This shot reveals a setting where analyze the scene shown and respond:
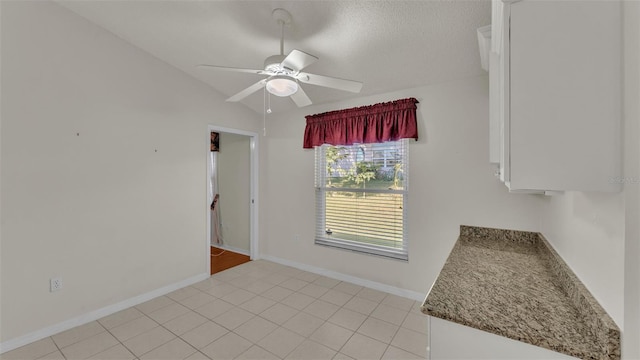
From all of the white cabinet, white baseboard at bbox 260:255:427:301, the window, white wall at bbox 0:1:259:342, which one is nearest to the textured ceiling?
white wall at bbox 0:1:259:342

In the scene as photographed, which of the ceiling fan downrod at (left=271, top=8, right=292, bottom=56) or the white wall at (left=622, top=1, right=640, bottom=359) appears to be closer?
the white wall at (left=622, top=1, right=640, bottom=359)

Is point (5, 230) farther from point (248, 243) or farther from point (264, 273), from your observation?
point (248, 243)

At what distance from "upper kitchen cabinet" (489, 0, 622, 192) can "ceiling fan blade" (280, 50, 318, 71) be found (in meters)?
1.10

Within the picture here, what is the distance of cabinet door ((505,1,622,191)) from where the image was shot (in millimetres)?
716

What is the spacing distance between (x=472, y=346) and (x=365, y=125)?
244cm

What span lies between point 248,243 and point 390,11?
3770 millimetres

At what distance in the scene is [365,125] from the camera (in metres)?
3.07

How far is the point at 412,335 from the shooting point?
7.25 feet

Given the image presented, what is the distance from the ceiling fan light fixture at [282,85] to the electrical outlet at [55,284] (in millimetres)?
2480

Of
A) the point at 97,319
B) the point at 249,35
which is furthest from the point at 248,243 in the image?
the point at 249,35

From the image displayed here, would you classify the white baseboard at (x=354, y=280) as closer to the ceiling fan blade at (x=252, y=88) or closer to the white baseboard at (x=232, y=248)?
Answer: the white baseboard at (x=232, y=248)

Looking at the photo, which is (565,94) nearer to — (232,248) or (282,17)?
(282,17)

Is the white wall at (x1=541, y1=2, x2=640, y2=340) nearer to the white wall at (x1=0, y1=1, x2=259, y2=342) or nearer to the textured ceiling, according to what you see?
the textured ceiling

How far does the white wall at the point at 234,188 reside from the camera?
4359 mm
